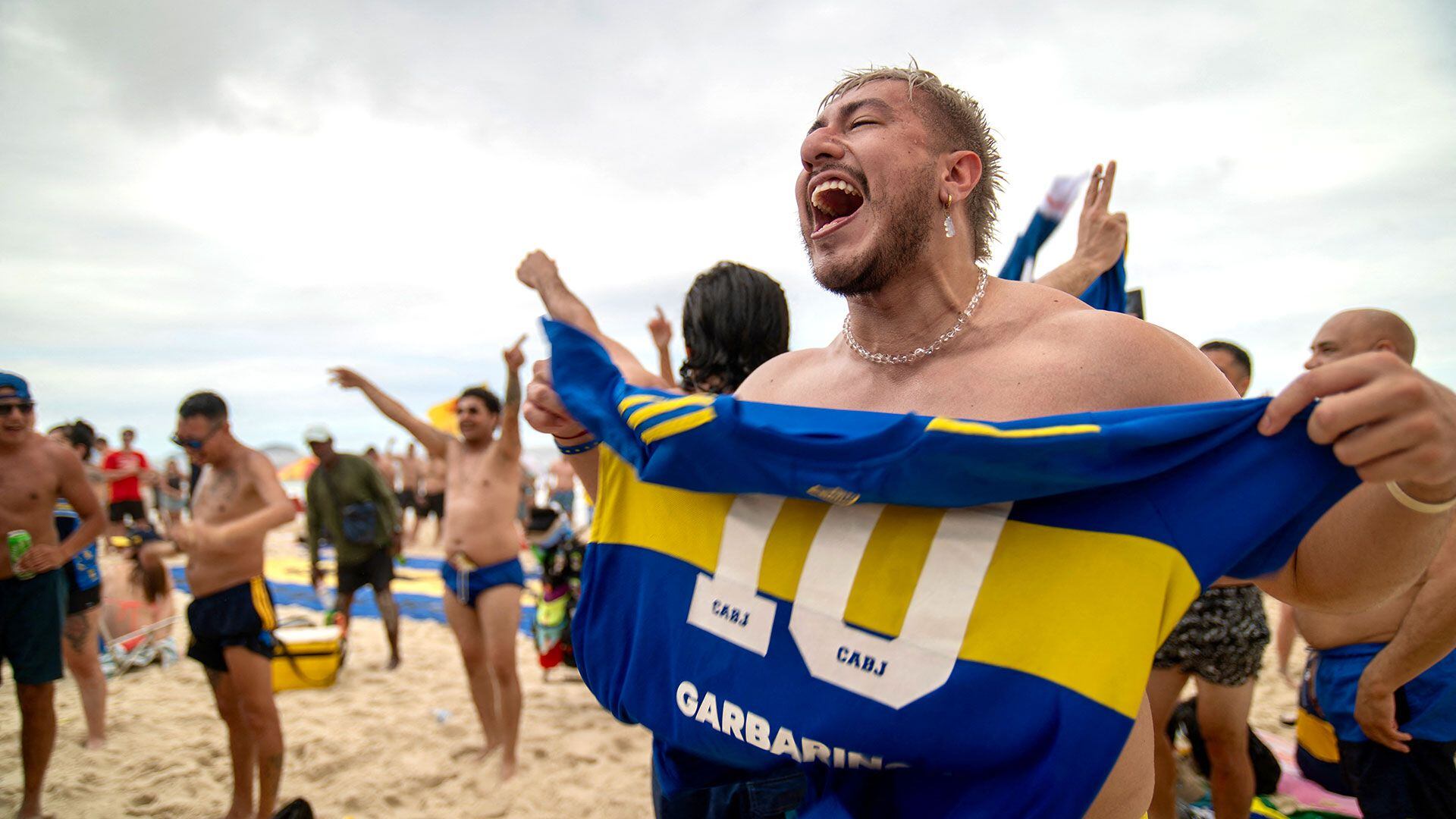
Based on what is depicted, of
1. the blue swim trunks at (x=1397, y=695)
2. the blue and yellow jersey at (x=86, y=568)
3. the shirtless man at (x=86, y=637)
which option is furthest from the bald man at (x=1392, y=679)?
the shirtless man at (x=86, y=637)

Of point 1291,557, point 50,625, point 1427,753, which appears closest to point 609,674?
point 1291,557

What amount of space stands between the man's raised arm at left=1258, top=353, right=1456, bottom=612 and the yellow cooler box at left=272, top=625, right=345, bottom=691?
6.78m

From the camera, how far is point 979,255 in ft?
5.71

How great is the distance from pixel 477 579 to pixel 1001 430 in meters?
4.48

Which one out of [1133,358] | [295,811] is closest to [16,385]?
[295,811]

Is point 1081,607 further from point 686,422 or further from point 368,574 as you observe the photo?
point 368,574

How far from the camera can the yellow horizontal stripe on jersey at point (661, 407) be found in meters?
1.39

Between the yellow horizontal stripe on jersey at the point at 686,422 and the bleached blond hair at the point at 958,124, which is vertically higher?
the bleached blond hair at the point at 958,124

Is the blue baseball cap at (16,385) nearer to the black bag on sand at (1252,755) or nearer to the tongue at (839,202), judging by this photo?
the tongue at (839,202)

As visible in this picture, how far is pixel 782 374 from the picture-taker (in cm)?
180

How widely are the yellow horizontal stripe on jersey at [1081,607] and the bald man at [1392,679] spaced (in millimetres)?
1520

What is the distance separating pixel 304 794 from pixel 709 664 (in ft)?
14.4

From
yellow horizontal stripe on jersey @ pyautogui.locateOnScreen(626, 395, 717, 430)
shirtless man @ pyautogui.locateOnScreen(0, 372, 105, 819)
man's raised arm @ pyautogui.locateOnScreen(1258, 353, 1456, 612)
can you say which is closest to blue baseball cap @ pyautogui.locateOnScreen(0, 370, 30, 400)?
shirtless man @ pyautogui.locateOnScreen(0, 372, 105, 819)

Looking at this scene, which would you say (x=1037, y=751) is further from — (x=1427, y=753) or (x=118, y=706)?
(x=118, y=706)
